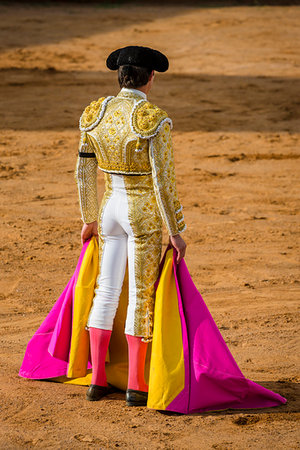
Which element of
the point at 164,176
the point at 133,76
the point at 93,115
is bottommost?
the point at 164,176

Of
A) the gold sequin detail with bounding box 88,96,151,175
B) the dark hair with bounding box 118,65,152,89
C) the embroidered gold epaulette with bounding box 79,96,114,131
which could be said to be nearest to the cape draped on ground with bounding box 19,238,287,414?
the gold sequin detail with bounding box 88,96,151,175

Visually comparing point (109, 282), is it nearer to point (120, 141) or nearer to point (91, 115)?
point (120, 141)

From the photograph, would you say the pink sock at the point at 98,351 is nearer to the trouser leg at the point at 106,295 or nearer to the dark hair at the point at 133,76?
the trouser leg at the point at 106,295

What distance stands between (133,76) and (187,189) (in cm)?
394

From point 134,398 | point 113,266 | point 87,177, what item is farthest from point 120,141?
point 134,398

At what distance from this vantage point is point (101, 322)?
329 centimetres

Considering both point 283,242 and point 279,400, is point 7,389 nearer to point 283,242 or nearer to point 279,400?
point 279,400

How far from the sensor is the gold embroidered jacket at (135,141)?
10.2 feet

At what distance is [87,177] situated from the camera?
3357 mm

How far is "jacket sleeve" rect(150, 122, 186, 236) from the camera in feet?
10.2

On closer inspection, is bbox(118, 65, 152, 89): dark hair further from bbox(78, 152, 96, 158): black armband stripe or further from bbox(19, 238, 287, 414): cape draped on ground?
bbox(19, 238, 287, 414): cape draped on ground

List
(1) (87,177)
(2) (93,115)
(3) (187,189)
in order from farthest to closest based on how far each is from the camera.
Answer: (3) (187,189)
(1) (87,177)
(2) (93,115)

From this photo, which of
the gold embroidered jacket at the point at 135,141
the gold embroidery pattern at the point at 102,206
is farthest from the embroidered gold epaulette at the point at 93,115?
the gold embroidery pattern at the point at 102,206

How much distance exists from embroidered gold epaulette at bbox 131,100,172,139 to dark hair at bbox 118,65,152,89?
89 millimetres
